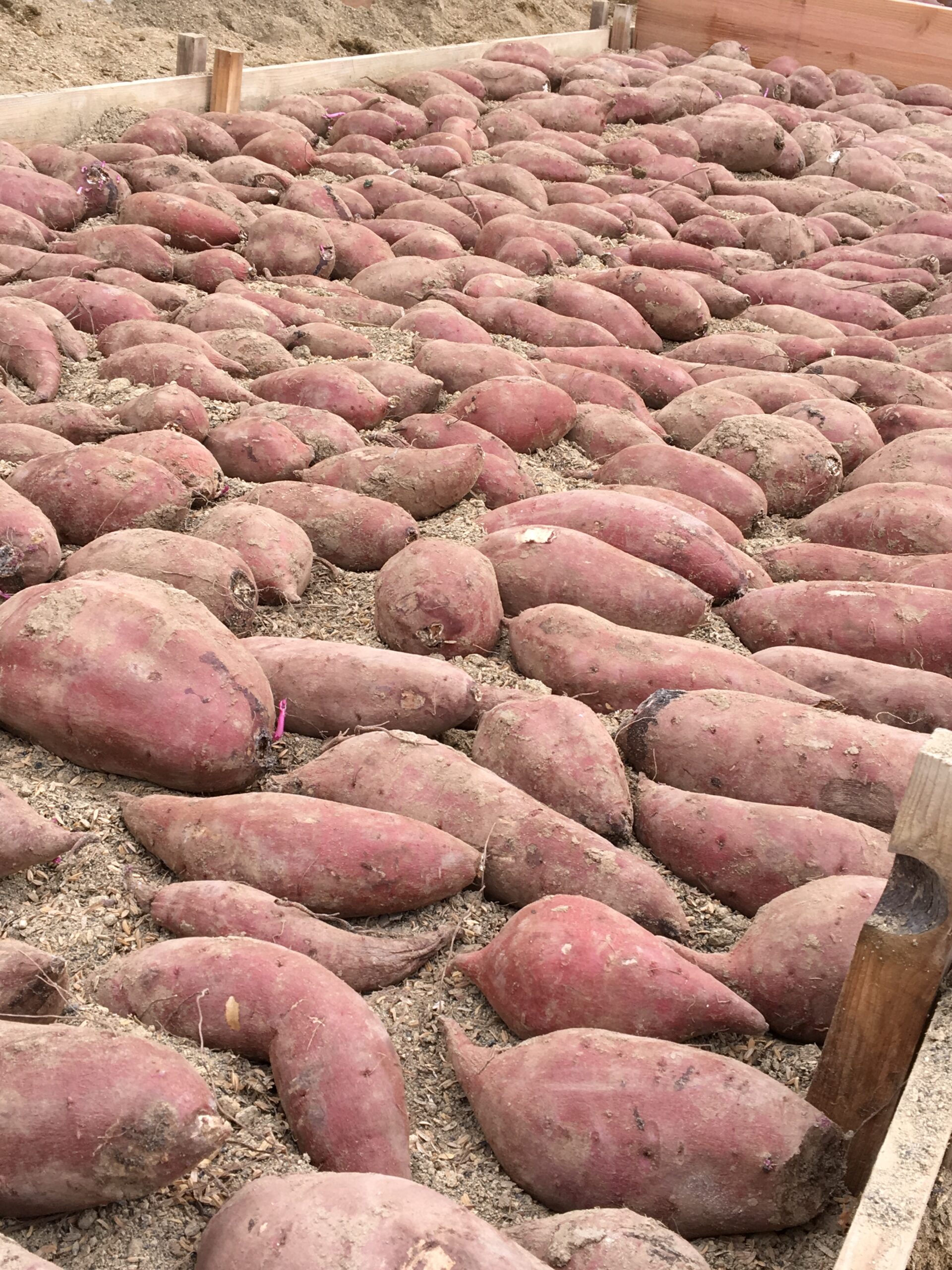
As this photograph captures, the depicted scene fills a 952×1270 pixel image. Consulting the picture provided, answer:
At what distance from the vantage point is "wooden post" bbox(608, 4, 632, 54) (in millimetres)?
7191

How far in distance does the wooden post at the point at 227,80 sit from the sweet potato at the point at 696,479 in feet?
9.39

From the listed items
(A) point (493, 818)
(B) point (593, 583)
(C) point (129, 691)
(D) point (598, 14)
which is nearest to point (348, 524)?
(B) point (593, 583)

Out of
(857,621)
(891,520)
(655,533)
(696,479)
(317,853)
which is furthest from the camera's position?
(696,479)

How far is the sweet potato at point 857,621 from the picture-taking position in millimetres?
2084

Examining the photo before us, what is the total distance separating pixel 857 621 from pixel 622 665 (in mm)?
458

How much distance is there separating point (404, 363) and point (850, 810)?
5.82 feet

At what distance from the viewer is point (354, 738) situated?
1729 mm

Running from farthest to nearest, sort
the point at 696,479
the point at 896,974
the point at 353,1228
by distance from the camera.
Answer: the point at 696,479, the point at 896,974, the point at 353,1228

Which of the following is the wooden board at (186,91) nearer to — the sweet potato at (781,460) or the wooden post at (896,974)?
the sweet potato at (781,460)

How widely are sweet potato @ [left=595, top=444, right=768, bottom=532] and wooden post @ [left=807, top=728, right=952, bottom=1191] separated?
1.49 metres

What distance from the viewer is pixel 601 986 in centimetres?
136

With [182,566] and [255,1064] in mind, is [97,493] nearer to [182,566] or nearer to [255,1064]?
[182,566]

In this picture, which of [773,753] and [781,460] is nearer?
[773,753]

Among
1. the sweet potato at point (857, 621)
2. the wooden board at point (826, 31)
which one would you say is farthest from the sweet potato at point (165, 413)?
the wooden board at point (826, 31)
